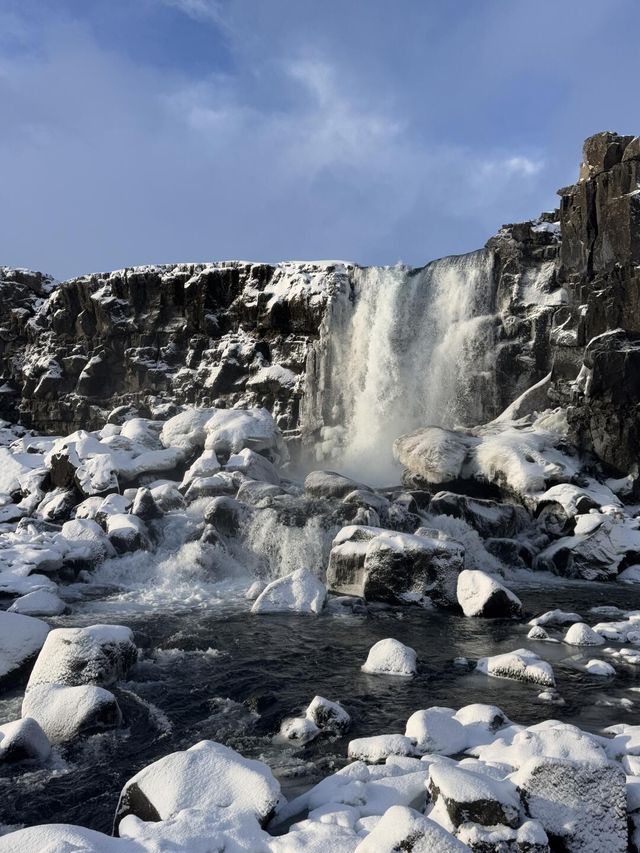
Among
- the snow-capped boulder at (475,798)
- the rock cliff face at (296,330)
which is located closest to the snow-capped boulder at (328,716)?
the snow-capped boulder at (475,798)

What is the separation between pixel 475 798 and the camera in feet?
17.8

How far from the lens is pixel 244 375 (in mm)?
46812

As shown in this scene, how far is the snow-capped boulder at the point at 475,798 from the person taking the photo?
535 centimetres

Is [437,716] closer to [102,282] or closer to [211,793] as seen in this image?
[211,793]

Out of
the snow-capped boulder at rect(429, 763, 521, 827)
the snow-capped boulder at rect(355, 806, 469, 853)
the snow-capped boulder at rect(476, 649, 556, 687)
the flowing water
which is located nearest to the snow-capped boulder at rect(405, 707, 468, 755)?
the flowing water

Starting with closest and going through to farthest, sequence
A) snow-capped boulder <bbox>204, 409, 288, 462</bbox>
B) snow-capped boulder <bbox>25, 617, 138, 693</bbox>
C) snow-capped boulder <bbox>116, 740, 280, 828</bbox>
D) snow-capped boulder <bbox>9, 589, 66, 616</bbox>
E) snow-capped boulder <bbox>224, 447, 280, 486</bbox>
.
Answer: snow-capped boulder <bbox>116, 740, 280, 828</bbox>, snow-capped boulder <bbox>25, 617, 138, 693</bbox>, snow-capped boulder <bbox>9, 589, 66, 616</bbox>, snow-capped boulder <bbox>224, 447, 280, 486</bbox>, snow-capped boulder <bbox>204, 409, 288, 462</bbox>

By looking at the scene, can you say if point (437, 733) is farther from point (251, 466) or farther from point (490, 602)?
point (251, 466)

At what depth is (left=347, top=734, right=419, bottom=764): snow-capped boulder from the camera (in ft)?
23.4

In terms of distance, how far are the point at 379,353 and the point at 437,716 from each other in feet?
111

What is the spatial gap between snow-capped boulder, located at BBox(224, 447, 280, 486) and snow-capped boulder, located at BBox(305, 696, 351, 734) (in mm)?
17081

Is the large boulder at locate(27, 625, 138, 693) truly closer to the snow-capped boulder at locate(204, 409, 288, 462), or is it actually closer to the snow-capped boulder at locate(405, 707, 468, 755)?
the snow-capped boulder at locate(405, 707, 468, 755)

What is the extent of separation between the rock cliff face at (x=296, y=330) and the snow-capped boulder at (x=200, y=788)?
24.2m

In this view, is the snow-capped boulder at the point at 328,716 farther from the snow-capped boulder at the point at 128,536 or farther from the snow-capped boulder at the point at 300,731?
the snow-capped boulder at the point at 128,536

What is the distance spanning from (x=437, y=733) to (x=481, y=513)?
14781 millimetres
